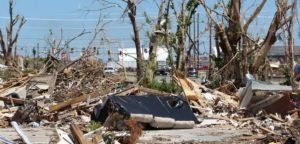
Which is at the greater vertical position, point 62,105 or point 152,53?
point 152,53

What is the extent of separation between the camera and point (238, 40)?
26781 mm

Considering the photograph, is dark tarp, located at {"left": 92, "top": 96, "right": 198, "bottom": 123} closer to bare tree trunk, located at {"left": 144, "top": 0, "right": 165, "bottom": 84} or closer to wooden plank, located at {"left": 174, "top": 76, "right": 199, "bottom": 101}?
wooden plank, located at {"left": 174, "top": 76, "right": 199, "bottom": 101}

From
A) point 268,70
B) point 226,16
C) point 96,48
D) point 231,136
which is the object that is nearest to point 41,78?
point 96,48

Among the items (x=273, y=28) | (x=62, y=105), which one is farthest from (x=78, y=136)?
(x=273, y=28)

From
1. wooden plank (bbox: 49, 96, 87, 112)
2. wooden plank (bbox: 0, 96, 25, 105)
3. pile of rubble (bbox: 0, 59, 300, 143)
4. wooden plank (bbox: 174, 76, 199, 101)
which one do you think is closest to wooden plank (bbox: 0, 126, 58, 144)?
pile of rubble (bbox: 0, 59, 300, 143)

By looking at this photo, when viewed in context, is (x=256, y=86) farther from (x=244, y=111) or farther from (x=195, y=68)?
(x=195, y=68)

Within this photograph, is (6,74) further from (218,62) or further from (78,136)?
(78,136)

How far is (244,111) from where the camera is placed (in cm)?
1650

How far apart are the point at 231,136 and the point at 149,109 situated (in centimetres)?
228

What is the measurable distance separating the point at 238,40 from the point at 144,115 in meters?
14.5

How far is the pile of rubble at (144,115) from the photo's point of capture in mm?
10914

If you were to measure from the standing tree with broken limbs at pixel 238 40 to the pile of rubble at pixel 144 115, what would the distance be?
6.36 meters

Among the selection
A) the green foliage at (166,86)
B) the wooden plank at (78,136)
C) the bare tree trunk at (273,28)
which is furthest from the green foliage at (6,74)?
the wooden plank at (78,136)

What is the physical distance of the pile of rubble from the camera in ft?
35.8
